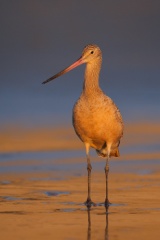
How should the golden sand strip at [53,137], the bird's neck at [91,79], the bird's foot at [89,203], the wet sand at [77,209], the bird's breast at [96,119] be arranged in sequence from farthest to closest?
the golden sand strip at [53,137] < the bird's neck at [91,79] < the bird's breast at [96,119] < the bird's foot at [89,203] < the wet sand at [77,209]

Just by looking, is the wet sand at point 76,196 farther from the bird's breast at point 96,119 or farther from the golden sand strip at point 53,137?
the bird's breast at point 96,119

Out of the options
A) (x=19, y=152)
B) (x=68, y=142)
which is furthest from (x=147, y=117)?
(x=19, y=152)

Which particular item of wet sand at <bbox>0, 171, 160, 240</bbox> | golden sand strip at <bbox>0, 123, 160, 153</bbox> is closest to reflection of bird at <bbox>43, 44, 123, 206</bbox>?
wet sand at <bbox>0, 171, 160, 240</bbox>

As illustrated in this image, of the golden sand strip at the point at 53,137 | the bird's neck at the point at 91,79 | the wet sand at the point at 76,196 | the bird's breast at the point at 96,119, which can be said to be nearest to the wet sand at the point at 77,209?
the wet sand at the point at 76,196

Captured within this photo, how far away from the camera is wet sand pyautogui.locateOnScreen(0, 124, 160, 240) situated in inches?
452

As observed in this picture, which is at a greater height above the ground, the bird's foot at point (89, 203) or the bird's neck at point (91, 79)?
the bird's neck at point (91, 79)

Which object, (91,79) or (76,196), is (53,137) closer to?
(91,79)

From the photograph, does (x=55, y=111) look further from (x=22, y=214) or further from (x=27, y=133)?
(x=22, y=214)

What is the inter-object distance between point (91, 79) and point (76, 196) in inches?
70.0

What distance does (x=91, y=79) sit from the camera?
15211 mm

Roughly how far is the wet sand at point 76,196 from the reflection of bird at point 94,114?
474 millimetres

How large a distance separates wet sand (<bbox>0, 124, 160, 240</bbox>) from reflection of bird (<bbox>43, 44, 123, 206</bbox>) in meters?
0.47

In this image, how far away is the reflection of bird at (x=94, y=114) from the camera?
48.0 feet

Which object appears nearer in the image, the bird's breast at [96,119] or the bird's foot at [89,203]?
the bird's foot at [89,203]
